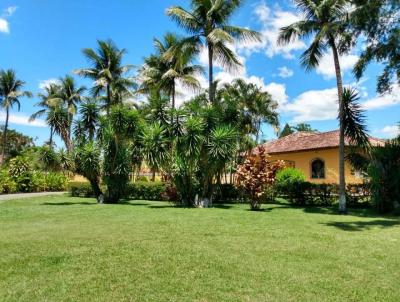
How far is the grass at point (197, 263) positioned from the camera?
5000mm

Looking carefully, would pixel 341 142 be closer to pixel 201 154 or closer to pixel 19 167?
pixel 201 154

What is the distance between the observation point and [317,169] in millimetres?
27969

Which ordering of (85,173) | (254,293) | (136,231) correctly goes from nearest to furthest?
1. (254,293)
2. (136,231)
3. (85,173)

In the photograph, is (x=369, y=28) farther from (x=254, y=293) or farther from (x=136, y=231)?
(x=254, y=293)

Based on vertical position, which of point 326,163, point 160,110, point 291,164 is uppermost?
point 160,110

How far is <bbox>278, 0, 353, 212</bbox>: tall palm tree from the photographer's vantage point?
1560 cm

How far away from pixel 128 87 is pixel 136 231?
27577 millimetres

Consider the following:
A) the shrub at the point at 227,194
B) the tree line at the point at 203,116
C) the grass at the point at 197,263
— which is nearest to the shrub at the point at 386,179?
the tree line at the point at 203,116

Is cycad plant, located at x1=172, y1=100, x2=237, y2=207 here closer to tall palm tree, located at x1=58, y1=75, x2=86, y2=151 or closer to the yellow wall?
the yellow wall

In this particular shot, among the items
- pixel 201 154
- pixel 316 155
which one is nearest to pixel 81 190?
pixel 201 154

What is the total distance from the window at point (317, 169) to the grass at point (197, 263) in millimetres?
17389

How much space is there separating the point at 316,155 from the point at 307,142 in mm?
1856

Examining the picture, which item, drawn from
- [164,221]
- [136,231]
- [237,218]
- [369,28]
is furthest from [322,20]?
[136,231]

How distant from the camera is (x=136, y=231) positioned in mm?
9391
